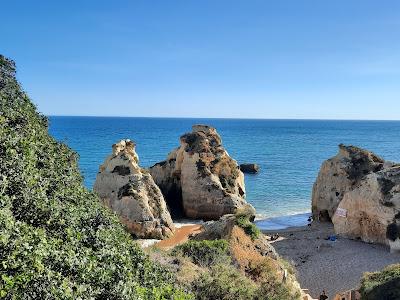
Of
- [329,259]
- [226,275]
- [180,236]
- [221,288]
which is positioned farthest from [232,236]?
[180,236]

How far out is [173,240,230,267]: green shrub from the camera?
1933cm

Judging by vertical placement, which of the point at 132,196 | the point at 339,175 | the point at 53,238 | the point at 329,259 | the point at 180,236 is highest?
the point at 53,238

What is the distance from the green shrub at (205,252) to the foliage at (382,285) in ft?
23.7

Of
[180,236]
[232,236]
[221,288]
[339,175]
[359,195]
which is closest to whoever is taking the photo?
[221,288]

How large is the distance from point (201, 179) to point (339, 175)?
1426 cm

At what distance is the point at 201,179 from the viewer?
44562 millimetres

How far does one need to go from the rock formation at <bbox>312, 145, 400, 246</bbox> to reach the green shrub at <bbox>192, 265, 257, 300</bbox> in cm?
2166

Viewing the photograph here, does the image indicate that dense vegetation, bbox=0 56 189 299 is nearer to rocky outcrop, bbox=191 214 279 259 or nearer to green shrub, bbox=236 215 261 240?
rocky outcrop, bbox=191 214 279 259

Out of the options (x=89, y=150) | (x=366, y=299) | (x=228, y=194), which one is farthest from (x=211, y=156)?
(x=89, y=150)

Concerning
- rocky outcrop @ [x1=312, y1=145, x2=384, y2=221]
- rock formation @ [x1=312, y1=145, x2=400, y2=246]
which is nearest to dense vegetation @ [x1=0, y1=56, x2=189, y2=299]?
rock formation @ [x1=312, y1=145, x2=400, y2=246]

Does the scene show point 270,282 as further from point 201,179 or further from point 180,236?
point 201,179

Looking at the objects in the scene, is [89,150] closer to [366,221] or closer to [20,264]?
[366,221]

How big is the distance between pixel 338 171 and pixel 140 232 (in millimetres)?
22094

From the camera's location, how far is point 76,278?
407 inches
